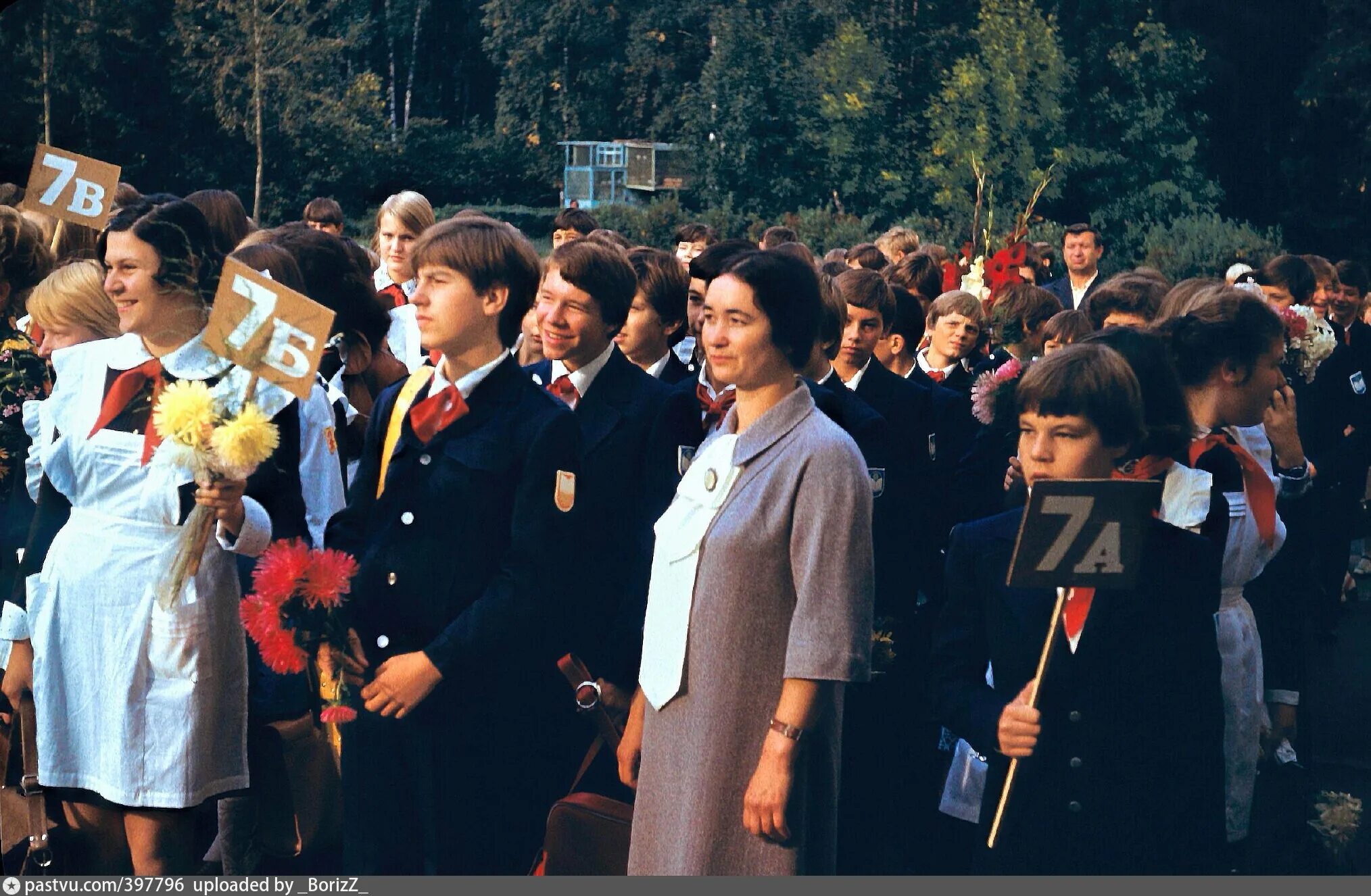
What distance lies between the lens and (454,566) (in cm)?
424

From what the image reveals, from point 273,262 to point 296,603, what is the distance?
4.09ft

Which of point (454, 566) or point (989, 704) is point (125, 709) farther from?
point (989, 704)

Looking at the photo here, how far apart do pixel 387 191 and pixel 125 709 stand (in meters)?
11.6

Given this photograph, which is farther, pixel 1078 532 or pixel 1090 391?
pixel 1090 391

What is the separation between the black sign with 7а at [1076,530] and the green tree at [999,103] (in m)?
6.59

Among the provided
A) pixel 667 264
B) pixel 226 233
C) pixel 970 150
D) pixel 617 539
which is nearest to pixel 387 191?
pixel 970 150

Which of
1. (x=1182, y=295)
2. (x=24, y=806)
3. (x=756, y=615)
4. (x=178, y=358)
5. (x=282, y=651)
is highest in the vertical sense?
(x=1182, y=295)

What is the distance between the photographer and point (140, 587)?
4.53 meters

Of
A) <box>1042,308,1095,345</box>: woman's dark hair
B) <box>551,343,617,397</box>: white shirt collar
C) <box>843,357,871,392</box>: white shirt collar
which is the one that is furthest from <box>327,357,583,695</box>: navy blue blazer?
<box>1042,308,1095,345</box>: woman's dark hair

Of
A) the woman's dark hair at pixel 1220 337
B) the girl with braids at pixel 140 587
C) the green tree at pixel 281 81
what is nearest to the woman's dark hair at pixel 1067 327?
the woman's dark hair at pixel 1220 337

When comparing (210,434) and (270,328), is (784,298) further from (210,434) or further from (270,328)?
(210,434)

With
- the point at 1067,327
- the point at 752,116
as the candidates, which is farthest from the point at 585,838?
the point at 752,116

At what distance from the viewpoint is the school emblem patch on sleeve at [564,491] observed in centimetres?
423

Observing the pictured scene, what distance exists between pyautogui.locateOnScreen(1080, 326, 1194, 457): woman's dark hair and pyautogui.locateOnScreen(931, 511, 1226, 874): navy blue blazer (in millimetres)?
269
